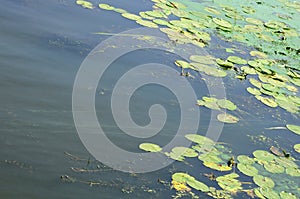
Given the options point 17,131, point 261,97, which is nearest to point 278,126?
point 261,97

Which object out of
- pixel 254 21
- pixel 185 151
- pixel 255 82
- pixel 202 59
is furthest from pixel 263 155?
pixel 254 21

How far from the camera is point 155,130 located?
3.61m

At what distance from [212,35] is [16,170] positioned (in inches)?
122

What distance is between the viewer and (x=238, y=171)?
3.33 meters

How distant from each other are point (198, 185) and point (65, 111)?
1.10 meters

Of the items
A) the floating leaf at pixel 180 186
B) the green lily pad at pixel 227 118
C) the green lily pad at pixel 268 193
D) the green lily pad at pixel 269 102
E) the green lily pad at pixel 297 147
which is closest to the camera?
the floating leaf at pixel 180 186

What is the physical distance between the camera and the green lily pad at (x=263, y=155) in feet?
11.6

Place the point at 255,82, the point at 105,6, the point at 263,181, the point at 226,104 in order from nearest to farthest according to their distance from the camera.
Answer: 1. the point at 263,181
2. the point at 226,104
3. the point at 255,82
4. the point at 105,6

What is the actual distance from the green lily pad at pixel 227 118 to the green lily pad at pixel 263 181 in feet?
2.31

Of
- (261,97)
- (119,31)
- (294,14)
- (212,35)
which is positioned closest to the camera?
(261,97)

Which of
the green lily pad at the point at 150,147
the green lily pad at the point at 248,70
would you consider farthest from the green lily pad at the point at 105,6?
the green lily pad at the point at 150,147

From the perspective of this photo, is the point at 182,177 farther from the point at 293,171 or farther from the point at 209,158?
the point at 293,171

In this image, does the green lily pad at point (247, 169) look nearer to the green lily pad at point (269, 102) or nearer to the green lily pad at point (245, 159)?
the green lily pad at point (245, 159)

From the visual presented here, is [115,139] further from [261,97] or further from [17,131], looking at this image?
[261,97]
